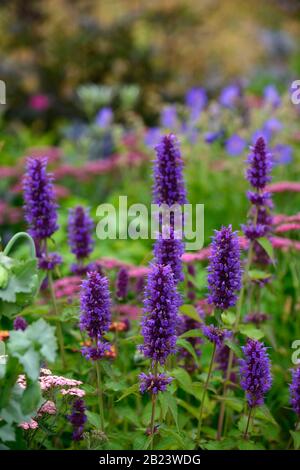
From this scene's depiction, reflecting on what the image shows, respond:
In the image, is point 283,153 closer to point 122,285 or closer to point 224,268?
point 122,285

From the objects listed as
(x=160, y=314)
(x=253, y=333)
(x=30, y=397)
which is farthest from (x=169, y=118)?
(x=30, y=397)

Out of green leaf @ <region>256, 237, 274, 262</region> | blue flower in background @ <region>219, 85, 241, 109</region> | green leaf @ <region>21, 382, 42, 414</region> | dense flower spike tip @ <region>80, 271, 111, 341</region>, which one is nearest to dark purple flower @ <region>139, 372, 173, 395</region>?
dense flower spike tip @ <region>80, 271, 111, 341</region>

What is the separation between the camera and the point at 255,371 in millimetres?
2641

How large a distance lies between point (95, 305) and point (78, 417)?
0.53 metres

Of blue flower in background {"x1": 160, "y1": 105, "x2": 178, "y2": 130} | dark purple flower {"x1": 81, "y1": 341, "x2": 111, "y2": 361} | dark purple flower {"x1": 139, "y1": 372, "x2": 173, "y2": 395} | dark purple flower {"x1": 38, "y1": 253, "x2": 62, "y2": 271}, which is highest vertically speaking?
blue flower in background {"x1": 160, "y1": 105, "x2": 178, "y2": 130}

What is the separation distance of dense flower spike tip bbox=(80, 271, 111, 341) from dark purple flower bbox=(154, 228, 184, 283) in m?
0.24

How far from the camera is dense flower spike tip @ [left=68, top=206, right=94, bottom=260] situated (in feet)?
10.8

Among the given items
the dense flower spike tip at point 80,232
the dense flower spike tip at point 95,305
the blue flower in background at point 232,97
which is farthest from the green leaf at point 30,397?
the blue flower in background at point 232,97

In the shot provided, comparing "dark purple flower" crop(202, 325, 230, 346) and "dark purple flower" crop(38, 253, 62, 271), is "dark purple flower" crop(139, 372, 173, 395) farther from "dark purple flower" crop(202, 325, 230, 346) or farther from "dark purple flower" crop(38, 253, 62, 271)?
"dark purple flower" crop(38, 253, 62, 271)

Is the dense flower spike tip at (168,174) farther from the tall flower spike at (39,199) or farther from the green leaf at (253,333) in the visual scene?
the green leaf at (253,333)

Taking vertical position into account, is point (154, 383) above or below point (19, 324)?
below

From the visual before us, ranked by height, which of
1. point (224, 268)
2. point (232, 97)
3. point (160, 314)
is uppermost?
point (232, 97)

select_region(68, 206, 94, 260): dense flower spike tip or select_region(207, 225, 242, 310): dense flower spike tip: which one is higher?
select_region(68, 206, 94, 260): dense flower spike tip

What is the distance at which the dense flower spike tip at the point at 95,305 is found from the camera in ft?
8.25
